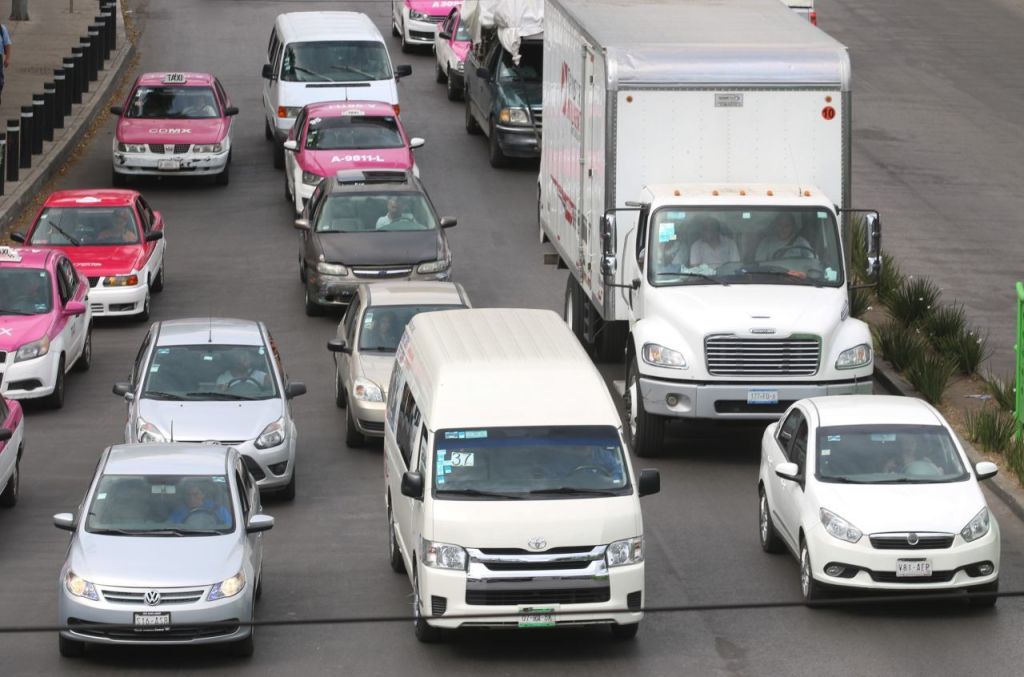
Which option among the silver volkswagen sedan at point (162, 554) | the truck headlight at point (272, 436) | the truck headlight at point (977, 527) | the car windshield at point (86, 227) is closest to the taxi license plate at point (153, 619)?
the silver volkswagen sedan at point (162, 554)

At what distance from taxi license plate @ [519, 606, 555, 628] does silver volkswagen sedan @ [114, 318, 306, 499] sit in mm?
5288

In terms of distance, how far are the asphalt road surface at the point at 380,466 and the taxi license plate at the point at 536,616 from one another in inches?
20.0

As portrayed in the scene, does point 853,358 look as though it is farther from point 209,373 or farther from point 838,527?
point 209,373

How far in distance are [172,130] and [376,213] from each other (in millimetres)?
7322

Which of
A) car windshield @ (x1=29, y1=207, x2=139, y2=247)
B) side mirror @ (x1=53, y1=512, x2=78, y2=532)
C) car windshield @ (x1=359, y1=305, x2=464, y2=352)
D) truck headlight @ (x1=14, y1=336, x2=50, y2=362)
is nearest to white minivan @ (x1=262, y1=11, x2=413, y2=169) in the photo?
car windshield @ (x1=29, y1=207, x2=139, y2=247)

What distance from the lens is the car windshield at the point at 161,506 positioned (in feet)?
52.8

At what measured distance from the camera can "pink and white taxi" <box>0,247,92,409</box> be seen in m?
23.2

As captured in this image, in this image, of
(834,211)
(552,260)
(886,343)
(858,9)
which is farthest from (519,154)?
(858,9)

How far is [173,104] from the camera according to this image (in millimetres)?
34688

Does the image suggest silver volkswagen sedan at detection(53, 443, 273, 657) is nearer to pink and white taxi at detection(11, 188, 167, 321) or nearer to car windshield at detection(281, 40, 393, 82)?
pink and white taxi at detection(11, 188, 167, 321)

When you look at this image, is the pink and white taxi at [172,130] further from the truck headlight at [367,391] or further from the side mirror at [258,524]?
the side mirror at [258,524]

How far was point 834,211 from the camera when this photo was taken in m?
21.3

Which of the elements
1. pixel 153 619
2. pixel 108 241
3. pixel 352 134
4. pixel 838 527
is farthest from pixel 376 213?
pixel 153 619

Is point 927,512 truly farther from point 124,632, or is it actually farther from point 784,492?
point 124,632
